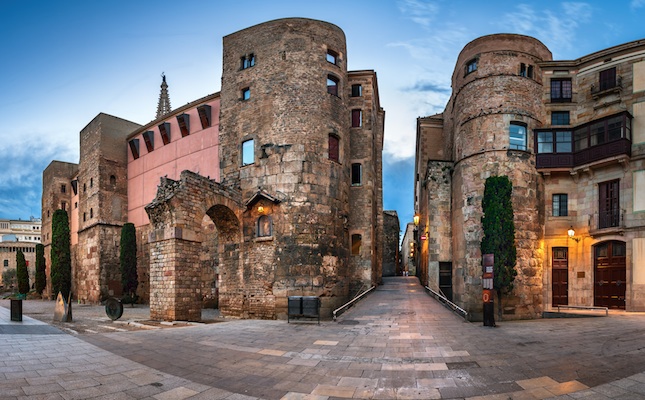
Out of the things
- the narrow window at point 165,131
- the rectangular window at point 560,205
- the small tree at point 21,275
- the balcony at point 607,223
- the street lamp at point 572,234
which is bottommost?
the small tree at point 21,275

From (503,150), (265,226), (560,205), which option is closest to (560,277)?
(560,205)

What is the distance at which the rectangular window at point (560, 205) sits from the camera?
19.2 metres

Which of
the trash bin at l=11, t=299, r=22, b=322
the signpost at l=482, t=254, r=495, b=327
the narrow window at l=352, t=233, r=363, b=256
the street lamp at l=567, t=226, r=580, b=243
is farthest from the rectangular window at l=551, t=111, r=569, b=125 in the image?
the trash bin at l=11, t=299, r=22, b=322

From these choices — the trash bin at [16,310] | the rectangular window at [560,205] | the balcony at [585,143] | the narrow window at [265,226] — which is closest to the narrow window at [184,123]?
the narrow window at [265,226]

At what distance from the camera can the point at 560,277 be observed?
61.9 ft

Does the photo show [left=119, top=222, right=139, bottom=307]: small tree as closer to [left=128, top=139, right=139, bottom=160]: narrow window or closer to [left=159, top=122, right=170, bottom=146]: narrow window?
[left=128, top=139, right=139, bottom=160]: narrow window

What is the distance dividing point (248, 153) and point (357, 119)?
824cm

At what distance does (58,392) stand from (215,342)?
4.49m

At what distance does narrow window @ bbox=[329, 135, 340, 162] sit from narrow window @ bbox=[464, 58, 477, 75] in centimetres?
791

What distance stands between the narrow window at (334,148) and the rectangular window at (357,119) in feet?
16.0

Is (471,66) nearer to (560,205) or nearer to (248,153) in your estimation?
(560,205)

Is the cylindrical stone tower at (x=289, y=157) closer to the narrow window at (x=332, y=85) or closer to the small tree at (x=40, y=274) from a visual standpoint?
the narrow window at (x=332, y=85)

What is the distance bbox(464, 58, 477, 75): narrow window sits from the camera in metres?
19.7

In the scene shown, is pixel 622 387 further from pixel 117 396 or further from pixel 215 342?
pixel 215 342
